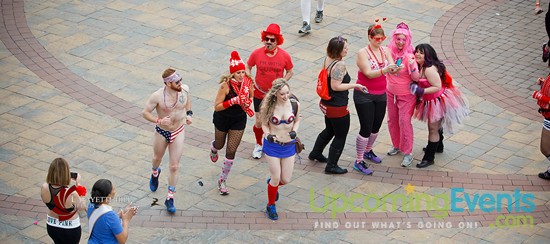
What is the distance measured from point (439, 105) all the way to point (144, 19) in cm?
661

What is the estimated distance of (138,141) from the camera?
12.8 meters

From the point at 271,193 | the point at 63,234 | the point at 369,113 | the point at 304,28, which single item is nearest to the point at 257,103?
the point at 369,113

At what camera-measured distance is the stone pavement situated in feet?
35.9

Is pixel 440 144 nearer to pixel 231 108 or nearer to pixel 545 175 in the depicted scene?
pixel 545 175

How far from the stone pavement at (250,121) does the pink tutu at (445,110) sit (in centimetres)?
62

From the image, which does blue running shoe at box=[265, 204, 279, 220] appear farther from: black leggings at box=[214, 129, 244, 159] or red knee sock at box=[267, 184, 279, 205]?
black leggings at box=[214, 129, 244, 159]

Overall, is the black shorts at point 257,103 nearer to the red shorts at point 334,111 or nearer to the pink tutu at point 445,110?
the red shorts at point 334,111

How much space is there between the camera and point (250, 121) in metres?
13.5

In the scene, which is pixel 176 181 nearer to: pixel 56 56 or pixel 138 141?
pixel 138 141

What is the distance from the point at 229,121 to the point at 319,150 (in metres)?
1.55

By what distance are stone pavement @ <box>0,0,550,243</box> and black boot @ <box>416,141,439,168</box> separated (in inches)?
4.0

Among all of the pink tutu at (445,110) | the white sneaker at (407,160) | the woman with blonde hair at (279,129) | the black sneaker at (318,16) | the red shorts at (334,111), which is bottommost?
the black sneaker at (318,16)

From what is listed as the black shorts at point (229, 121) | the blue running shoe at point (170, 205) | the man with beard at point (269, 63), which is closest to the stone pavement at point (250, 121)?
the blue running shoe at point (170, 205)

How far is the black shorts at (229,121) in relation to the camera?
11.2 m
